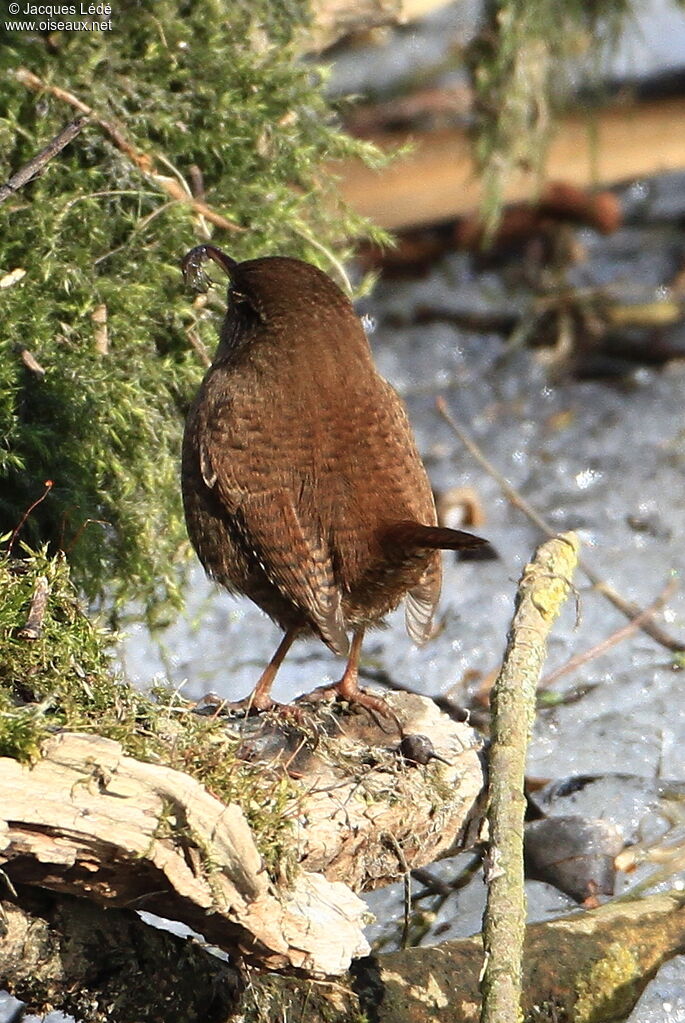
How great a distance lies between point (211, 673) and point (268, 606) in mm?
1442

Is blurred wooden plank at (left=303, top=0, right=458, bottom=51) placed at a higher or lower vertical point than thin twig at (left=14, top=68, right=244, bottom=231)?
higher

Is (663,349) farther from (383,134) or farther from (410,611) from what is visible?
(410,611)

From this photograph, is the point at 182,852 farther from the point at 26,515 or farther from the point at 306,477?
the point at 306,477

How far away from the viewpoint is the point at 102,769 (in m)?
2.11

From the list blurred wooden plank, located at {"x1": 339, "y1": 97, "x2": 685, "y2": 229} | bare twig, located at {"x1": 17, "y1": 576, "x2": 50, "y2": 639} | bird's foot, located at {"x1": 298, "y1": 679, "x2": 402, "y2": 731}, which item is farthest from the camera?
blurred wooden plank, located at {"x1": 339, "y1": 97, "x2": 685, "y2": 229}

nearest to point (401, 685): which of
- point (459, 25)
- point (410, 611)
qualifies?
point (410, 611)

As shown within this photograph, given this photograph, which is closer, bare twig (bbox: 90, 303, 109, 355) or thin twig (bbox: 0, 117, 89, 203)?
thin twig (bbox: 0, 117, 89, 203)

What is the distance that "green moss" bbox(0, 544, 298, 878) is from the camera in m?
2.26

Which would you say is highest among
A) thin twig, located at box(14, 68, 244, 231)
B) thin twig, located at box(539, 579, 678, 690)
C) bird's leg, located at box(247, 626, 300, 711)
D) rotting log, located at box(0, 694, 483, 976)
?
thin twig, located at box(14, 68, 244, 231)

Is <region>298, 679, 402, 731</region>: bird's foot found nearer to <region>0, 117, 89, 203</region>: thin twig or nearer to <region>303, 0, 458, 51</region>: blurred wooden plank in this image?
<region>0, 117, 89, 203</region>: thin twig

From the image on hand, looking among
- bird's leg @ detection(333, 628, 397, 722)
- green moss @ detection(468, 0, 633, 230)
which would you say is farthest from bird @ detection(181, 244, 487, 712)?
green moss @ detection(468, 0, 633, 230)

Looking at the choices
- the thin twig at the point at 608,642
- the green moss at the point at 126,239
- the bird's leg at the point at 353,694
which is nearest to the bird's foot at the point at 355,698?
the bird's leg at the point at 353,694

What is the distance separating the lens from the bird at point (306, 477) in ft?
9.39

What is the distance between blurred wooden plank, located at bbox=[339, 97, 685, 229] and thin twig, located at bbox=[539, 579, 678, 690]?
2.74 m
